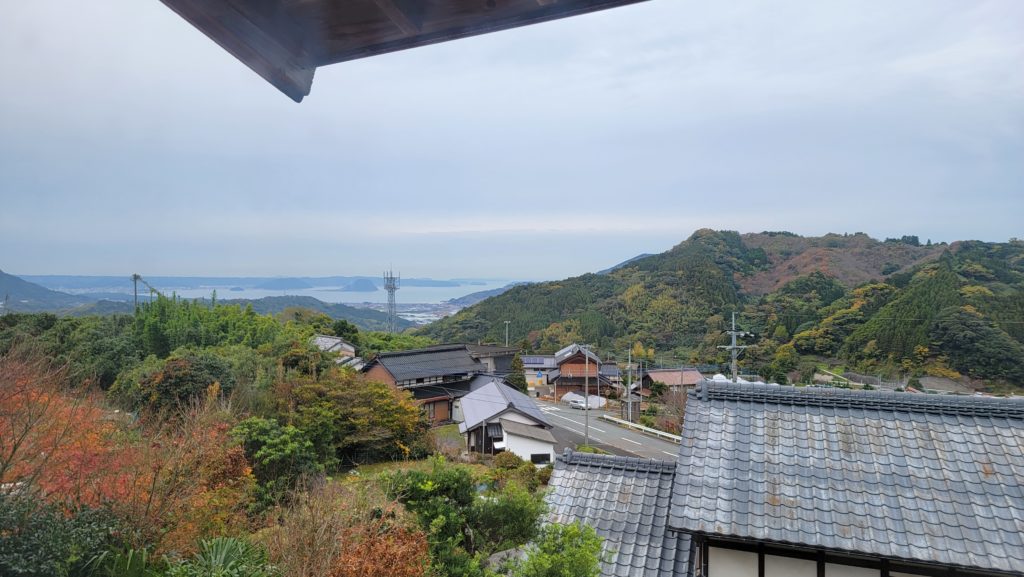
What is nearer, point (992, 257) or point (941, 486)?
point (941, 486)

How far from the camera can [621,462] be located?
5.80 metres

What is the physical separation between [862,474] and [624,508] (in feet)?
7.42

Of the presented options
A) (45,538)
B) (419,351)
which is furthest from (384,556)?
(419,351)

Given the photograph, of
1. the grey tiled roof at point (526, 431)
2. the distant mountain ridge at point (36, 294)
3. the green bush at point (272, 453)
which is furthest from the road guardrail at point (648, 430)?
the distant mountain ridge at point (36, 294)

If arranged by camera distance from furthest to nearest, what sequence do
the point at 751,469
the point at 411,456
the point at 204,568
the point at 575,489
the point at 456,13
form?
the point at 411,456, the point at 575,489, the point at 751,469, the point at 204,568, the point at 456,13

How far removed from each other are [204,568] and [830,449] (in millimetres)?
5577

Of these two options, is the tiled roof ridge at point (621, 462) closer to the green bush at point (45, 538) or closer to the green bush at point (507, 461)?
the green bush at point (45, 538)

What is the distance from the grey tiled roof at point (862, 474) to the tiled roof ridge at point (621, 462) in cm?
79

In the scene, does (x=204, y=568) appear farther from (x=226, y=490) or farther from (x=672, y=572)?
(x=672, y=572)

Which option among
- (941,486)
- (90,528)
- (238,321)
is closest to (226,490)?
(90,528)

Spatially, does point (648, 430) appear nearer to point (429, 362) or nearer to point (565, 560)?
point (429, 362)

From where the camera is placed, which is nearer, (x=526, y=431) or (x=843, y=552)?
(x=843, y=552)

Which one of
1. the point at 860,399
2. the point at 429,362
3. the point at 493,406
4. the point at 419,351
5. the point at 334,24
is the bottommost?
the point at 493,406

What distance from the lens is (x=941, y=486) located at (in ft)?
13.7
